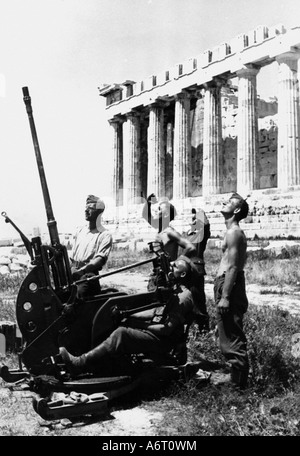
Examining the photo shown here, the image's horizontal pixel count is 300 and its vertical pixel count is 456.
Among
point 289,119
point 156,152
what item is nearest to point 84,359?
point 289,119

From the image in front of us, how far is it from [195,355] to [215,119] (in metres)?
24.5

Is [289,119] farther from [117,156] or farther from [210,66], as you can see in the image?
[117,156]

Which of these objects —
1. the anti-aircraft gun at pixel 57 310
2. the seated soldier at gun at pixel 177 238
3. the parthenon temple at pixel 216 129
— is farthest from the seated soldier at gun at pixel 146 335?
the parthenon temple at pixel 216 129

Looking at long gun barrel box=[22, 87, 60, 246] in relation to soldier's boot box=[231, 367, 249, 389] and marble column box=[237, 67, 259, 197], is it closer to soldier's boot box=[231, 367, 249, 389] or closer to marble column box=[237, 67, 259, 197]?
soldier's boot box=[231, 367, 249, 389]

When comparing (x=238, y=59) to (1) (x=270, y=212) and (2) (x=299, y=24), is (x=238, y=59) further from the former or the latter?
(1) (x=270, y=212)

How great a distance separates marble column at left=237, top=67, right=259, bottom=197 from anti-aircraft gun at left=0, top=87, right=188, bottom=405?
22.0 m

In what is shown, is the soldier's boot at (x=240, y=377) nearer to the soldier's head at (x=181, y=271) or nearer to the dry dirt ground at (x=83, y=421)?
the dry dirt ground at (x=83, y=421)

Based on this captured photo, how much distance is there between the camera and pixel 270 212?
22.3m

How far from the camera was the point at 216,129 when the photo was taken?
29828 millimetres

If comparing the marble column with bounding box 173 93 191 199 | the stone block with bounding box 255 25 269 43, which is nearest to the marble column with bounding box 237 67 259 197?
the stone block with bounding box 255 25 269 43

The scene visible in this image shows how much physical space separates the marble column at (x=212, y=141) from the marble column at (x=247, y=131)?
231cm

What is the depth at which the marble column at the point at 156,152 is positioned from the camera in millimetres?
34312

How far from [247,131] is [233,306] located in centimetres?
2302
